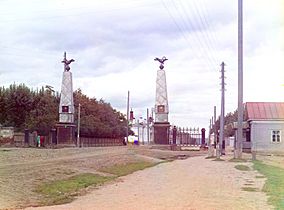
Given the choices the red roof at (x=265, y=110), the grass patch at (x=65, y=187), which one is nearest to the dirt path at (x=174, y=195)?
the grass patch at (x=65, y=187)

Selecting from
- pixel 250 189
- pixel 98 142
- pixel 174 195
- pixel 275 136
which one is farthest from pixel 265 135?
pixel 174 195

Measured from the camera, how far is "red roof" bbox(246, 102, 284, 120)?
64.2 meters

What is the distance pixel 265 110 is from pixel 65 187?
4980cm

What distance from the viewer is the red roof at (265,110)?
64250mm

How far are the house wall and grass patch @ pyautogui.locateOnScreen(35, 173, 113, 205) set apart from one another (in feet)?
142

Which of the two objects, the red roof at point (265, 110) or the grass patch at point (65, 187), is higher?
the red roof at point (265, 110)

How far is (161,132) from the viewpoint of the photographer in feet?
194


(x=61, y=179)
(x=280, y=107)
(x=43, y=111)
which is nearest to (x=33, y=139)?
(x=43, y=111)

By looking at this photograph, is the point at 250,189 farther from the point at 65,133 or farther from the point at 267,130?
the point at 267,130

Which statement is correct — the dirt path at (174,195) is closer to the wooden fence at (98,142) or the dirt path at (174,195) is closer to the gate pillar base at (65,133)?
the gate pillar base at (65,133)

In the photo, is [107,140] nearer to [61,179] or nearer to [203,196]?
[61,179]

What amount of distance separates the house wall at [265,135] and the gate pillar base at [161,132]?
10.8m

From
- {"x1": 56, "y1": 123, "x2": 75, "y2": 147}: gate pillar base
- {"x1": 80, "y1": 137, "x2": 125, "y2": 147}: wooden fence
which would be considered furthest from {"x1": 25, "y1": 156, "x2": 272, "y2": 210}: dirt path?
{"x1": 80, "y1": 137, "x2": 125, "y2": 147}: wooden fence

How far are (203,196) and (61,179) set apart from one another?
6484mm
